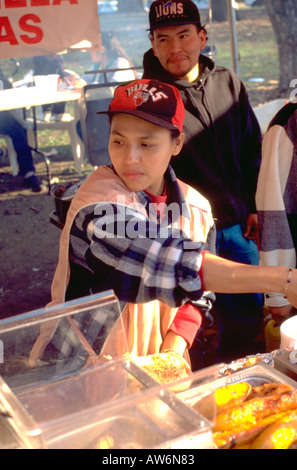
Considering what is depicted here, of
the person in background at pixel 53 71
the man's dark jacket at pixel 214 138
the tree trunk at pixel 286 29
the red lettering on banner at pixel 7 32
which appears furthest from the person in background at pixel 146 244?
the tree trunk at pixel 286 29

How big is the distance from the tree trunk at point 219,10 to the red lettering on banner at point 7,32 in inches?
667

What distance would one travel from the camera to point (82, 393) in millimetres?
1503

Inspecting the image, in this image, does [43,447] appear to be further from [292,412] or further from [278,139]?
[278,139]

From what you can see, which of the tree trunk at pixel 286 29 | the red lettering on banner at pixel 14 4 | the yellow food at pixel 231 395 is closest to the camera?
the yellow food at pixel 231 395

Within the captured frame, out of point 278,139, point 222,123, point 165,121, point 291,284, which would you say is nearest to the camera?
point 291,284

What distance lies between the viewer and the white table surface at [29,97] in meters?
6.64

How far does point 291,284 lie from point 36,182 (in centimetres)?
687

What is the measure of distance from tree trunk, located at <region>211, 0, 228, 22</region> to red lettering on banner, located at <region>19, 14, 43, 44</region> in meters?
16.8

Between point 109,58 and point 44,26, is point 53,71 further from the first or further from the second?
point 44,26

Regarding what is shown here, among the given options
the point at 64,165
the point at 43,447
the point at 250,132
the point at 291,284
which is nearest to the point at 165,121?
the point at 291,284

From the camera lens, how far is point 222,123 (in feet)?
10.7

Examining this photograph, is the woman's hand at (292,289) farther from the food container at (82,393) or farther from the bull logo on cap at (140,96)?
the bull logo on cap at (140,96)

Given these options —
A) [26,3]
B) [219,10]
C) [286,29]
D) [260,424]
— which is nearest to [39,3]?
[26,3]

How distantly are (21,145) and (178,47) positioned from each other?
541 centimetres
